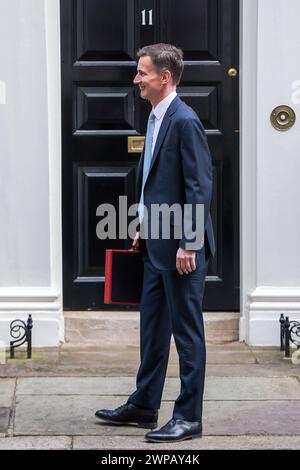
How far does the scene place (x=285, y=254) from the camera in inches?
271

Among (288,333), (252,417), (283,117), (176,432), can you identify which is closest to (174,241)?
(176,432)

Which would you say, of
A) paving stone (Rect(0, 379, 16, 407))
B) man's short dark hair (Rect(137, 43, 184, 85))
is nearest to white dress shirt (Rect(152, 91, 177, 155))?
man's short dark hair (Rect(137, 43, 184, 85))

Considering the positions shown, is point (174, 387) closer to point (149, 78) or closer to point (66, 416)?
point (66, 416)

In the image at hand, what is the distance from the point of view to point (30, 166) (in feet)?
22.2

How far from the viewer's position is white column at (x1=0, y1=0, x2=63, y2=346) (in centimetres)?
670

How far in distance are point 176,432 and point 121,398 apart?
85 cm

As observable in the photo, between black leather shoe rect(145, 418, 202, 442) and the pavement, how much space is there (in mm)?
31

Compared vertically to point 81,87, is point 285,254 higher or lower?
lower

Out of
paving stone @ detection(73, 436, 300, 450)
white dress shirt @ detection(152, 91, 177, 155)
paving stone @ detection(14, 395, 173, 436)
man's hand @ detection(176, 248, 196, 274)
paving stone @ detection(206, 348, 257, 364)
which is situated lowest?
paving stone @ detection(206, 348, 257, 364)

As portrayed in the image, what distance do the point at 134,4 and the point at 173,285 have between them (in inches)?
107

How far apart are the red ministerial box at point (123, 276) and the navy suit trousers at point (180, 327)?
17cm

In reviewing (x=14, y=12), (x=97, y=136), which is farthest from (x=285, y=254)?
(x=14, y=12)

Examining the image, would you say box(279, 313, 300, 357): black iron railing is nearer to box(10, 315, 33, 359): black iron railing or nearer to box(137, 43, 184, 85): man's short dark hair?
box(10, 315, 33, 359): black iron railing
